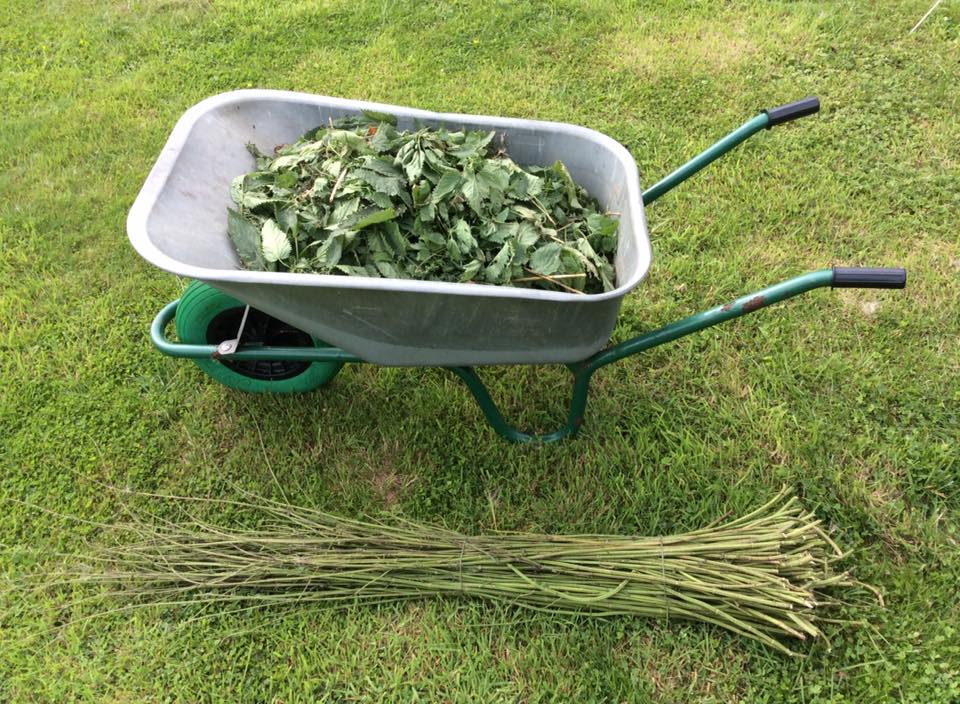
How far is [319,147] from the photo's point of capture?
1.97 m

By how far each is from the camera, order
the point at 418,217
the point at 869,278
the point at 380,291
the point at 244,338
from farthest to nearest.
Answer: the point at 244,338 → the point at 418,217 → the point at 380,291 → the point at 869,278

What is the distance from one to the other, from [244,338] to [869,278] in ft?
6.16

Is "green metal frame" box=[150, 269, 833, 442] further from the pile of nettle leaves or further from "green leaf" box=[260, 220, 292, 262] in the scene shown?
"green leaf" box=[260, 220, 292, 262]

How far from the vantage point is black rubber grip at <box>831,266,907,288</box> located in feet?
4.60

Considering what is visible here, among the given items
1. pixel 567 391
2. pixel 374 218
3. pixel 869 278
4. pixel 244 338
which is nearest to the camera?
pixel 869 278

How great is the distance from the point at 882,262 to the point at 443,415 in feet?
6.70

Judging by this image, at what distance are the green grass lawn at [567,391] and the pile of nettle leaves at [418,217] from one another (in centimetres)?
74

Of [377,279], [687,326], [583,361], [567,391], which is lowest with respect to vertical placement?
[567,391]

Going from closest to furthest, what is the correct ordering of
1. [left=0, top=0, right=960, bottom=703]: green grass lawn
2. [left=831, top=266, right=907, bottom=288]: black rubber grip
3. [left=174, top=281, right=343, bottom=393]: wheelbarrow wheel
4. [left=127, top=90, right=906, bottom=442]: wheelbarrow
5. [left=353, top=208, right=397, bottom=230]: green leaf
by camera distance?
1. [left=831, top=266, right=907, bottom=288]: black rubber grip
2. [left=127, top=90, right=906, bottom=442]: wheelbarrow
3. [left=353, top=208, right=397, bottom=230]: green leaf
4. [left=0, top=0, right=960, bottom=703]: green grass lawn
5. [left=174, top=281, right=343, bottom=393]: wheelbarrow wheel

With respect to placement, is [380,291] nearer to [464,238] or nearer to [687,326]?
[464,238]

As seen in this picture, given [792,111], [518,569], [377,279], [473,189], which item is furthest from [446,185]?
[518,569]

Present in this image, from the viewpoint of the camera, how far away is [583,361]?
6.13ft

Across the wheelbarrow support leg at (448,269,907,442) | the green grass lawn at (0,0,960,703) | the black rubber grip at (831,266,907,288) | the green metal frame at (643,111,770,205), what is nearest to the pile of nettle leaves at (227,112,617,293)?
the wheelbarrow support leg at (448,269,907,442)

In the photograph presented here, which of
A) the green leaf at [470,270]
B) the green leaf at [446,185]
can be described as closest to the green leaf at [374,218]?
the green leaf at [446,185]
